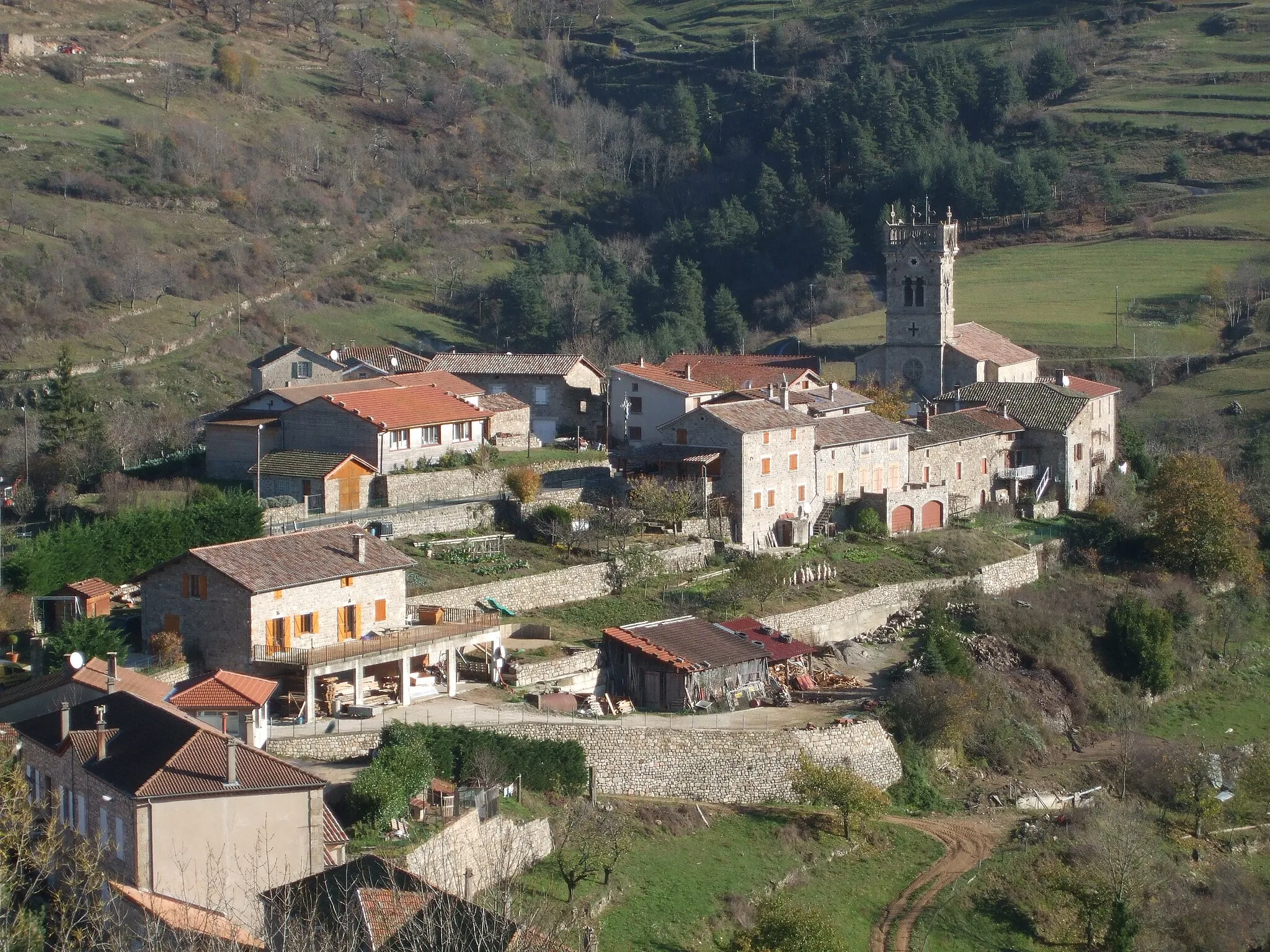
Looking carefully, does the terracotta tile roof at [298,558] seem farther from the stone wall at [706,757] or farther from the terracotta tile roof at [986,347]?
the terracotta tile roof at [986,347]

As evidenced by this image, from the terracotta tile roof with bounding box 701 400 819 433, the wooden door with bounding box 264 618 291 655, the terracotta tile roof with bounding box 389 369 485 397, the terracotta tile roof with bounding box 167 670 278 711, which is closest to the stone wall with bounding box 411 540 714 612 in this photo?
the wooden door with bounding box 264 618 291 655

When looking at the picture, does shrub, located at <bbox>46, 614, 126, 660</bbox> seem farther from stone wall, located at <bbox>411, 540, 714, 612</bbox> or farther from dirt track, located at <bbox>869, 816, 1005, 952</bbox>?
dirt track, located at <bbox>869, 816, 1005, 952</bbox>

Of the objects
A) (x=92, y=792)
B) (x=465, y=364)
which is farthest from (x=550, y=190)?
(x=92, y=792)

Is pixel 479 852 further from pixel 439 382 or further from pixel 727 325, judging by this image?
pixel 727 325

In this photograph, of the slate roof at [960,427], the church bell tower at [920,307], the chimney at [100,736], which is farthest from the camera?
the church bell tower at [920,307]

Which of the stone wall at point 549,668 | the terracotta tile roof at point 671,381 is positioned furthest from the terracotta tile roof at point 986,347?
the stone wall at point 549,668

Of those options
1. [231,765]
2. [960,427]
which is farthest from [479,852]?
[960,427]
